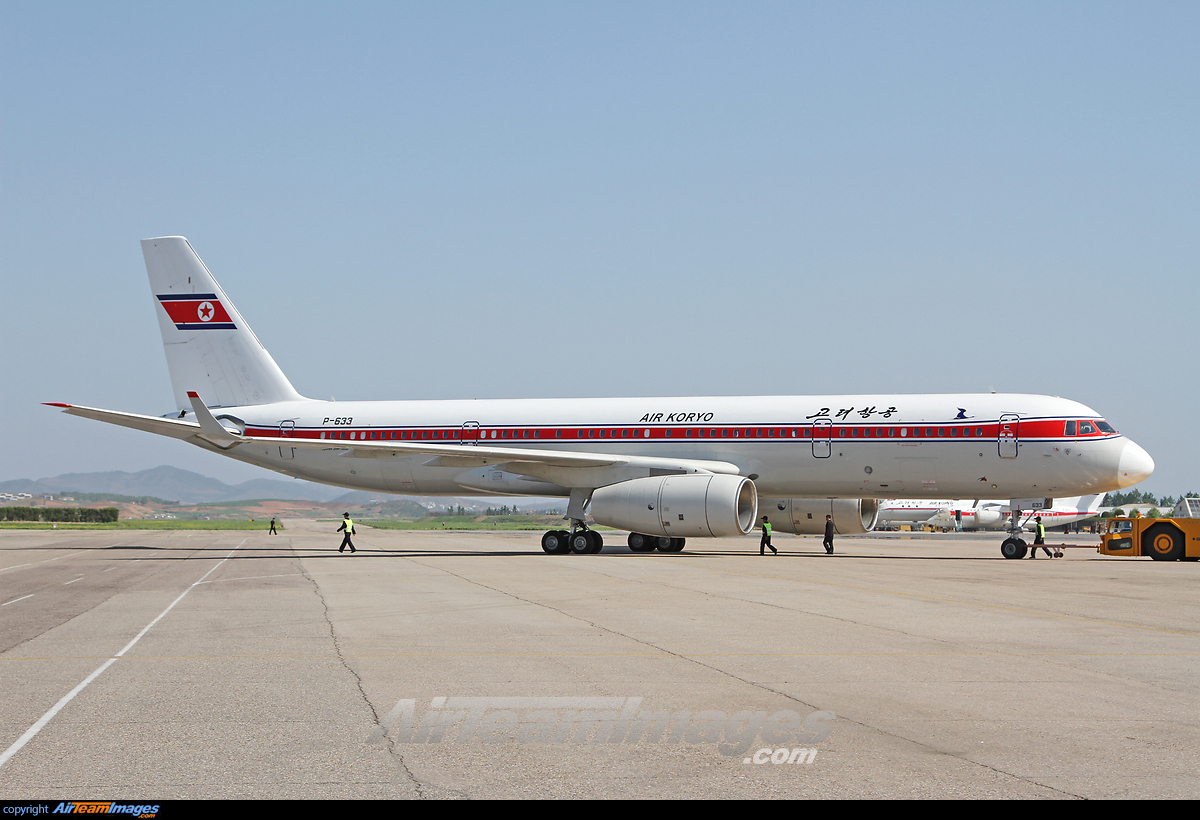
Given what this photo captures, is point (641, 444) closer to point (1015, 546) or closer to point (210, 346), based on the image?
point (1015, 546)

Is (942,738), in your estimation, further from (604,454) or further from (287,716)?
(604,454)

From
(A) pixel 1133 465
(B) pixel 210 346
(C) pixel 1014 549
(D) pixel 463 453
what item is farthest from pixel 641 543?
(B) pixel 210 346

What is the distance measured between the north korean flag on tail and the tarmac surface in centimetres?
1871

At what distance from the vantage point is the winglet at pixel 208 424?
27.9 meters

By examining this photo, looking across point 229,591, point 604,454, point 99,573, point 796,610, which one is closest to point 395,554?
point 604,454

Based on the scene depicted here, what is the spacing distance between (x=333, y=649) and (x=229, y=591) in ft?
26.4

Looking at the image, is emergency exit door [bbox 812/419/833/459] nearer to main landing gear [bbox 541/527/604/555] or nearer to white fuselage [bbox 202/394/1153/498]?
white fuselage [bbox 202/394/1153/498]

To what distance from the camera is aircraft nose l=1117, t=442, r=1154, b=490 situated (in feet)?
89.4

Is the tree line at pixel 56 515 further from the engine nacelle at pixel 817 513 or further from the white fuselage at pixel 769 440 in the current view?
the engine nacelle at pixel 817 513

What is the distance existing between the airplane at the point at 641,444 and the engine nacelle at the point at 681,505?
48 millimetres

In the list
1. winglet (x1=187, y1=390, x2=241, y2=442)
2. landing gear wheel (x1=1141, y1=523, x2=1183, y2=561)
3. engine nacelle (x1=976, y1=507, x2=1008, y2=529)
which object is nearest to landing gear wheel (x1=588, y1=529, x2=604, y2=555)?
winglet (x1=187, y1=390, x2=241, y2=442)

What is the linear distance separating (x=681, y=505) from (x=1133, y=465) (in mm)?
11982

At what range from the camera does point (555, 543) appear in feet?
99.6
